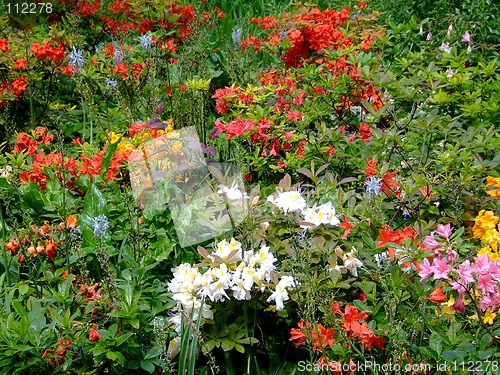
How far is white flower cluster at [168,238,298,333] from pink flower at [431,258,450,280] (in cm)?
39

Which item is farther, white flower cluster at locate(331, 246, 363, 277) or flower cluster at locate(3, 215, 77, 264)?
flower cluster at locate(3, 215, 77, 264)

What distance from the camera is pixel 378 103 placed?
10.0ft

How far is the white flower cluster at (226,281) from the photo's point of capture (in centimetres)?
192

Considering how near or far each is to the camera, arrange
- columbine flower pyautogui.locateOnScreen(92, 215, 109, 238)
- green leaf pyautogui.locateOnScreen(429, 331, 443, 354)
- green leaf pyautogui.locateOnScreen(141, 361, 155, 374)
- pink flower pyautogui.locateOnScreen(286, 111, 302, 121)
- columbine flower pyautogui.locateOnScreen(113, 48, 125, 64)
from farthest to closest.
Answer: columbine flower pyautogui.locateOnScreen(113, 48, 125, 64), pink flower pyautogui.locateOnScreen(286, 111, 302, 121), columbine flower pyautogui.locateOnScreen(92, 215, 109, 238), green leaf pyautogui.locateOnScreen(141, 361, 155, 374), green leaf pyautogui.locateOnScreen(429, 331, 443, 354)

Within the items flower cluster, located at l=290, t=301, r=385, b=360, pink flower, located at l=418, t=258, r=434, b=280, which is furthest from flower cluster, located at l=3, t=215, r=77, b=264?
pink flower, located at l=418, t=258, r=434, b=280

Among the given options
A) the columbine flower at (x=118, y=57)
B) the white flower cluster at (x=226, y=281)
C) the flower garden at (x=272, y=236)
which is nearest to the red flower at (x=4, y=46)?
the flower garden at (x=272, y=236)

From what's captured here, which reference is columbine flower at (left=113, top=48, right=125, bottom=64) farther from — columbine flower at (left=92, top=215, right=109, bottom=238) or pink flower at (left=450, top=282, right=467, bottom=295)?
pink flower at (left=450, top=282, right=467, bottom=295)

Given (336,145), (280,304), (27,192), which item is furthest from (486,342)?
(27,192)

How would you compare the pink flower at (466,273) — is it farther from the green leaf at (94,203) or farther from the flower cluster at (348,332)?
the green leaf at (94,203)

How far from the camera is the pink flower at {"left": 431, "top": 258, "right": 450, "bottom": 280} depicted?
1.79 m

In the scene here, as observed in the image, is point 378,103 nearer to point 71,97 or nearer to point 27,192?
point 27,192

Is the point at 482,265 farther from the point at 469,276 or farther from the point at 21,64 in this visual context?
the point at 21,64

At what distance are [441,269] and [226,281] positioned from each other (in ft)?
1.96

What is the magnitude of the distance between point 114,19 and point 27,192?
236 cm
